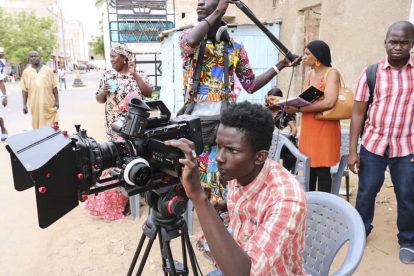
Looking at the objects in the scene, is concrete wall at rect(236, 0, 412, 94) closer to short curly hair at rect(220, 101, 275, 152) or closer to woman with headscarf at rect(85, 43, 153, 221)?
woman with headscarf at rect(85, 43, 153, 221)

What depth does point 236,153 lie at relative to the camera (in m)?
1.26

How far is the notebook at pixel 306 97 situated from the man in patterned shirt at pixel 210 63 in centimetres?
29

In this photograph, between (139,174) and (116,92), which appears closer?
(139,174)

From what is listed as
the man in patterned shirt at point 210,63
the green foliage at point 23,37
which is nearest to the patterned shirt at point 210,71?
the man in patterned shirt at point 210,63

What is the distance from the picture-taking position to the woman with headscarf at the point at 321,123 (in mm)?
2805

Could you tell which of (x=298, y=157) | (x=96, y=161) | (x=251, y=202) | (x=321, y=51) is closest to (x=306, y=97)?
(x=321, y=51)

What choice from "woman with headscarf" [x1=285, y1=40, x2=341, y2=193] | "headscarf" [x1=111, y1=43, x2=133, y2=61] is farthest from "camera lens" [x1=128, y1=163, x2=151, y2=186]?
"headscarf" [x1=111, y1=43, x2=133, y2=61]

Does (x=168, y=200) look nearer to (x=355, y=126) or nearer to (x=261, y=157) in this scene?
(x=261, y=157)

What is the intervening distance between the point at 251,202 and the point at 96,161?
2.37ft

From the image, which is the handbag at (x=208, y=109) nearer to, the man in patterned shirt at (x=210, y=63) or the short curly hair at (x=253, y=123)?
the man in patterned shirt at (x=210, y=63)

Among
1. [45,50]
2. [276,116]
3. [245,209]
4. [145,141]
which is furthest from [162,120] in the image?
[45,50]

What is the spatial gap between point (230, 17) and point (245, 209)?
10.8 metres

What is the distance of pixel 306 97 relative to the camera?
Answer: 2773mm

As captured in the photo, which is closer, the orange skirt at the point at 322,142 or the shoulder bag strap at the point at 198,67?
the shoulder bag strap at the point at 198,67
